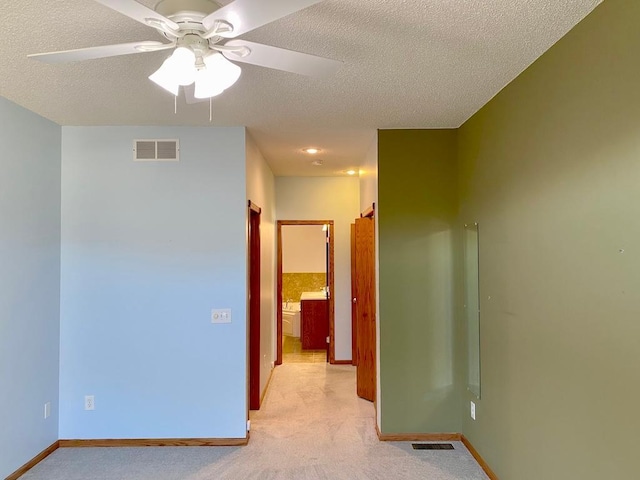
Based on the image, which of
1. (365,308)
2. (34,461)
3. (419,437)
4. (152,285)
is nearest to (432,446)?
(419,437)

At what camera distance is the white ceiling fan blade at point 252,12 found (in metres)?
1.22

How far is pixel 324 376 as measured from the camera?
202 inches

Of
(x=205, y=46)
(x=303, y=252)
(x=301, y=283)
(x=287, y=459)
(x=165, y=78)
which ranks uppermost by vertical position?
(x=205, y=46)

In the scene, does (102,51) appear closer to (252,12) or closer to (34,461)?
(252,12)

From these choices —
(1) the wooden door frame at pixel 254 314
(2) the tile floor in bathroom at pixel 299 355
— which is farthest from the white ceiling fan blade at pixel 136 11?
(2) the tile floor in bathroom at pixel 299 355

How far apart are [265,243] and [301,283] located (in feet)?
12.6

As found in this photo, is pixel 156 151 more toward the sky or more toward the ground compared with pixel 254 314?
more toward the sky

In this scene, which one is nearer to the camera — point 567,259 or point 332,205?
point 567,259

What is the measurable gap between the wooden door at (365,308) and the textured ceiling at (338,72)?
116cm

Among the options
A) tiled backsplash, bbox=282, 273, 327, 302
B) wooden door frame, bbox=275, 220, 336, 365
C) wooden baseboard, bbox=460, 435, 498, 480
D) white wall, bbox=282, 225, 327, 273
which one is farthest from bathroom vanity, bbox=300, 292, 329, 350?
wooden baseboard, bbox=460, 435, 498, 480

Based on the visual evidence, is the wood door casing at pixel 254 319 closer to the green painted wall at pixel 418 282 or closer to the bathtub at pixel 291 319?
the green painted wall at pixel 418 282

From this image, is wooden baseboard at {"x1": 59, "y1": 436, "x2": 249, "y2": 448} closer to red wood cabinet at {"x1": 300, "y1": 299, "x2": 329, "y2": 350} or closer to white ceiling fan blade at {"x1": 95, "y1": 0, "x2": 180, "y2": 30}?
white ceiling fan blade at {"x1": 95, "y1": 0, "x2": 180, "y2": 30}

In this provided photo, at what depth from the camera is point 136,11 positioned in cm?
127

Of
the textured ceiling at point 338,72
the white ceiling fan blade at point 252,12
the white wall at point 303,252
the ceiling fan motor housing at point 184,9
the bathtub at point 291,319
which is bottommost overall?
the bathtub at point 291,319
